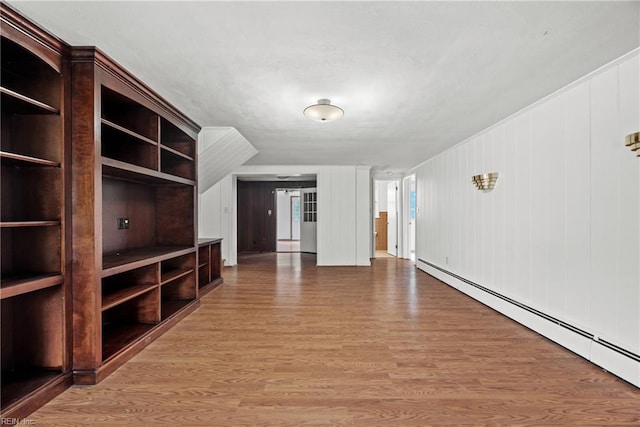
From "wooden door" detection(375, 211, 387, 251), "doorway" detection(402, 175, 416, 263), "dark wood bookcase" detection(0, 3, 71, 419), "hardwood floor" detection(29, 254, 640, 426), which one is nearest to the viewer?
"hardwood floor" detection(29, 254, 640, 426)

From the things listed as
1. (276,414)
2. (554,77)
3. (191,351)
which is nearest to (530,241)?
(554,77)

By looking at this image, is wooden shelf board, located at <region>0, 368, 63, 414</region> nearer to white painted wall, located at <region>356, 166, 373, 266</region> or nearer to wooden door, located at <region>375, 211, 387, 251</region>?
white painted wall, located at <region>356, 166, 373, 266</region>

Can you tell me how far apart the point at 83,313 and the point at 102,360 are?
14.7 inches

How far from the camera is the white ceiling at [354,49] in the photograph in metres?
1.52

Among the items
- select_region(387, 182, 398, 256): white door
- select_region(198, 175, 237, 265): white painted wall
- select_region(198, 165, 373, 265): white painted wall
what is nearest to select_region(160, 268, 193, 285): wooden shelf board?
select_region(198, 175, 237, 265): white painted wall

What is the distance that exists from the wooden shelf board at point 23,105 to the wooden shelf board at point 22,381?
1575 mm

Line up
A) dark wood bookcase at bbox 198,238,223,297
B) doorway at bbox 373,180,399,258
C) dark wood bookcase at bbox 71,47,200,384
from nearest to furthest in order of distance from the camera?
dark wood bookcase at bbox 71,47,200,384
dark wood bookcase at bbox 198,238,223,297
doorway at bbox 373,180,399,258

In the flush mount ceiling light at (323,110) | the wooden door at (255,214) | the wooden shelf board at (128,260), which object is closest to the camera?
the wooden shelf board at (128,260)

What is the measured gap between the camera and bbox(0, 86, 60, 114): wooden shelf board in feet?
5.05

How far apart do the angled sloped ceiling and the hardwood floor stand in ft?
7.00

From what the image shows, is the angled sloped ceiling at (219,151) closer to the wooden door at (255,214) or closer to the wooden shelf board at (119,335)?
the wooden shelf board at (119,335)

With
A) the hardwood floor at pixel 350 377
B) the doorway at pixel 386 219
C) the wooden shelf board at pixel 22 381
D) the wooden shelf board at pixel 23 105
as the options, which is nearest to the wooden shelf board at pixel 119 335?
the hardwood floor at pixel 350 377

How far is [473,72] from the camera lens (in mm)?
2150

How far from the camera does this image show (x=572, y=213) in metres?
2.36
